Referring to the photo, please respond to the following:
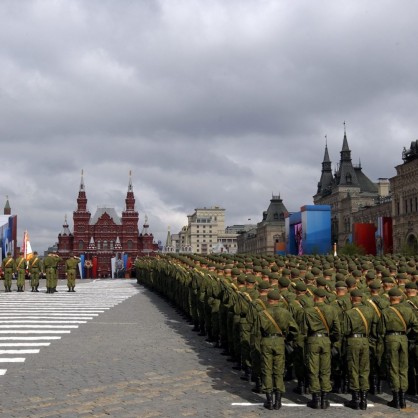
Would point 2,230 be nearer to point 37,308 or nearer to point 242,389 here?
point 37,308

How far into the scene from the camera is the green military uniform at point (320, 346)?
8.44 metres

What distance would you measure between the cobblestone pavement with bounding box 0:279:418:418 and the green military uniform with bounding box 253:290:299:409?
30 centimetres

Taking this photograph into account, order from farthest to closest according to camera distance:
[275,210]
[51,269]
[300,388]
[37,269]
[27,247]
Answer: [275,210]
[27,247]
[37,269]
[51,269]
[300,388]

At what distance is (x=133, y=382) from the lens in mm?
9766

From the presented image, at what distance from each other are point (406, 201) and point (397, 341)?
201 ft

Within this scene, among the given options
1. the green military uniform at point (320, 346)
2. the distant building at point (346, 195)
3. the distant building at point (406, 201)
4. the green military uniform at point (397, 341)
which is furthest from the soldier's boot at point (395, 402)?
the distant building at point (346, 195)

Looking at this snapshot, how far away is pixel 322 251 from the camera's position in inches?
2744

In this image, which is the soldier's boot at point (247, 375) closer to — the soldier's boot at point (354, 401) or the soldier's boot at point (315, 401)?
the soldier's boot at point (315, 401)

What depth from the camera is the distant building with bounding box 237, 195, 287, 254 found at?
439 feet

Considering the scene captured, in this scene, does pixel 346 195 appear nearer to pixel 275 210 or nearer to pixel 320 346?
pixel 275 210

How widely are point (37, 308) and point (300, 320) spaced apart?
45.3 ft

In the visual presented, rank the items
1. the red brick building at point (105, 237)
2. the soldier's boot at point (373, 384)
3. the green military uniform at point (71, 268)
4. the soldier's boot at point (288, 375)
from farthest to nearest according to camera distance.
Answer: the red brick building at point (105, 237) → the green military uniform at point (71, 268) → the soldier's boot at point (288, 375) → the soldier's boot at point (373, 384)

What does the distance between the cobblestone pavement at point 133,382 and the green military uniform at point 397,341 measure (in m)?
0.34

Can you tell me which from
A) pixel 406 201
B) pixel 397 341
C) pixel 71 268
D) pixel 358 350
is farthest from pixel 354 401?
pixel 406 201
